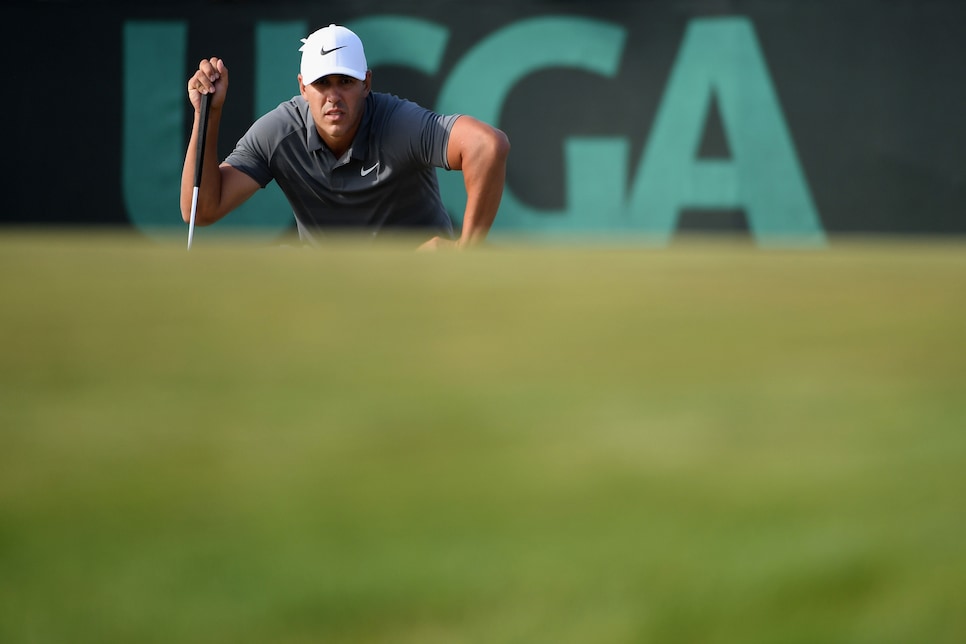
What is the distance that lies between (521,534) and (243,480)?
0.14m

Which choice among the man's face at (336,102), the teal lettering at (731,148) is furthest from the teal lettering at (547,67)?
the man's face at (336,102)

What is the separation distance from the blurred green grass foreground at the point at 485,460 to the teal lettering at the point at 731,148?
546cm

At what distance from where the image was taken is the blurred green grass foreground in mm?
492

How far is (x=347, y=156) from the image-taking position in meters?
3.35

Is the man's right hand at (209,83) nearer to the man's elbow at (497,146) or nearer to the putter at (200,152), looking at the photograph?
the putter at (200,152)

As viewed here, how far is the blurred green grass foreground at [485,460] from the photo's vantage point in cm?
49

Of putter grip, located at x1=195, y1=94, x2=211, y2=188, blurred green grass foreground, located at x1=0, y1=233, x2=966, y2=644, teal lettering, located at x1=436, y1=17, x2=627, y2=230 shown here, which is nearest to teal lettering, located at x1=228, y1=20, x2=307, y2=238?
teal lettering, located at x1=436, y1=17, x2=627, y2=230

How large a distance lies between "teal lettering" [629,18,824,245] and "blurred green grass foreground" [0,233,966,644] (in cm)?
546

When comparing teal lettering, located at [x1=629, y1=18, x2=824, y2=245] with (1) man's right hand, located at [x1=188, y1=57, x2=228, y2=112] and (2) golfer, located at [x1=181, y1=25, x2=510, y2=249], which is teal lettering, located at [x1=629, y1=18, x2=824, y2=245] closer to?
(2) golfer, located at [x1=181, y1=25, x2=510, y2=249]

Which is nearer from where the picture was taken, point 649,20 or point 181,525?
point 181,525

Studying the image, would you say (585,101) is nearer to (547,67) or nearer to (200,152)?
(547,67)

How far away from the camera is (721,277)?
84 cm

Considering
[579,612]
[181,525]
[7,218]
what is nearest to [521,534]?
[579,612]

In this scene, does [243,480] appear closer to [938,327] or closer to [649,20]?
Answer: [938,327]
